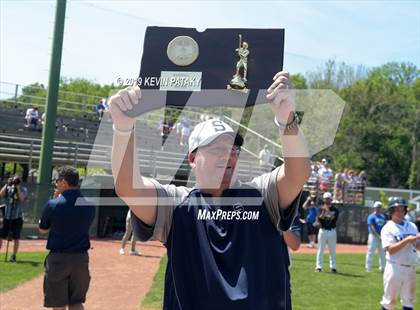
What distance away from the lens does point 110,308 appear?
8.45 metres

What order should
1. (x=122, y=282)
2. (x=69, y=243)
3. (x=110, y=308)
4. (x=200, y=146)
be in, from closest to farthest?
(x=200, y=146) < (x=69, y=243) < (x=110, y=308) < (x=122, y=282)

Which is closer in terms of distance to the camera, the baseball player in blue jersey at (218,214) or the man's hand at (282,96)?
the man's hand at (282,96)

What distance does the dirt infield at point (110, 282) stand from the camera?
28.4 feet

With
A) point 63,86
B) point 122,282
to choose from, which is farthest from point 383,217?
point 63,86

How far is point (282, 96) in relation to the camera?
7.47 feet

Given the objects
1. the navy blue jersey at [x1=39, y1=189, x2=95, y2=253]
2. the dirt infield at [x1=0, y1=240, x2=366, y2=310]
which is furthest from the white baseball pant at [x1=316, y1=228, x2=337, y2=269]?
the navy blue jersey at [x1=39, y1=189, x2=95, y2=253]

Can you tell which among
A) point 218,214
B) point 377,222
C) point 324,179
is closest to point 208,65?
point 218,214

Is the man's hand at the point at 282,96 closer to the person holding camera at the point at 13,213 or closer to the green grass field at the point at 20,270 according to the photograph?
the green grass field at the point at 20,270

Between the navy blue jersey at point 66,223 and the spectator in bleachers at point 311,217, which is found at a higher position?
the navy blue jersey at point 66,223

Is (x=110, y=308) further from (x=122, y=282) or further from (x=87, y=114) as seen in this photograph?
(x=87, y=114)

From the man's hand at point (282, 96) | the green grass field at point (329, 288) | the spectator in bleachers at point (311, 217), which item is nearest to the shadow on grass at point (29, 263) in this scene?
the green grass field at point (329, 288)

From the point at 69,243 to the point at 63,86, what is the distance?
77.2 m

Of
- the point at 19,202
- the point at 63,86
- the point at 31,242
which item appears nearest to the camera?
the point at 19,202

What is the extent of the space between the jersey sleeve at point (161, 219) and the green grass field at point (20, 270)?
7554 mm
